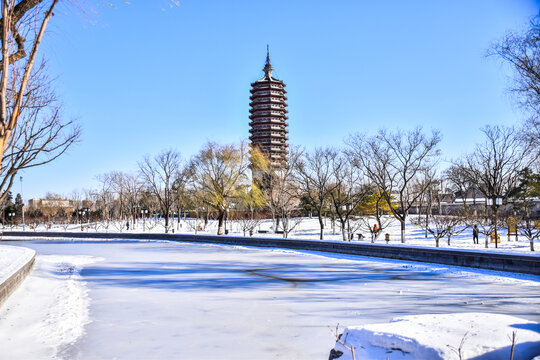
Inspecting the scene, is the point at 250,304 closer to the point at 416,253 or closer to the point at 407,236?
the point at 416,253

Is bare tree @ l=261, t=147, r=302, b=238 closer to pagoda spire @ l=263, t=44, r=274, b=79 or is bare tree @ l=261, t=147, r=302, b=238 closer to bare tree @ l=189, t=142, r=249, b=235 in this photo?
bare tree @ l=189, t=142, r=249, b=235

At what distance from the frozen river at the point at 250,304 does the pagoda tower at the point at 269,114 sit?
226ft

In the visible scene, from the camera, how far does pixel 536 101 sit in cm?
1445

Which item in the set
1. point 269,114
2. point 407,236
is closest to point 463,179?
point 407,236

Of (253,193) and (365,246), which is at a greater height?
(253,193)

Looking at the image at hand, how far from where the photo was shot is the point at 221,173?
1732 inches

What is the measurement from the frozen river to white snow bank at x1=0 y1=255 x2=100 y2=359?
6 centimetres

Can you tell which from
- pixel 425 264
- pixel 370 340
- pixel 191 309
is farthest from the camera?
pixel 425 264

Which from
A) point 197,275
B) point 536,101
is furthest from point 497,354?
point 536,101

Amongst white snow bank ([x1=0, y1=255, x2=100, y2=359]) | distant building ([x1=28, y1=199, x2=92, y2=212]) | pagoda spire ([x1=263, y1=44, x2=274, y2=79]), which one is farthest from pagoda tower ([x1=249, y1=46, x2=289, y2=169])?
white snow bank ([x1=0, y1=255, x2=100, y2=359])

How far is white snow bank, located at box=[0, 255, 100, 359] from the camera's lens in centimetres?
626

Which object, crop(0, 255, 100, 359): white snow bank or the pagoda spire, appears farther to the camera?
the pagoda spire

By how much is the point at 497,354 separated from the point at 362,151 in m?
28.3

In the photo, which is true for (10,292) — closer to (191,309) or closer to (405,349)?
(191,309)
